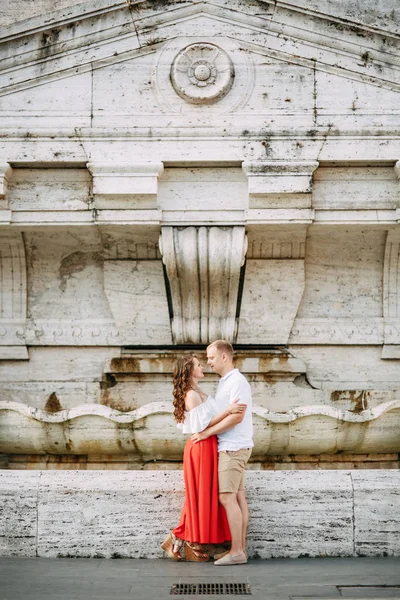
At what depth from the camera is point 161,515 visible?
6.03 metres

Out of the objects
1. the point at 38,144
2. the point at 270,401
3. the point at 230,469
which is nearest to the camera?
the point at 230,469

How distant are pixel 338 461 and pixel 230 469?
266 centimetres

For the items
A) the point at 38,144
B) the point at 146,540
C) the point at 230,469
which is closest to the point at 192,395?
the point at 230,469

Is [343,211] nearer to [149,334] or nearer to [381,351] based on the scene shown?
[381,351]

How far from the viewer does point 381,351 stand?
892cm

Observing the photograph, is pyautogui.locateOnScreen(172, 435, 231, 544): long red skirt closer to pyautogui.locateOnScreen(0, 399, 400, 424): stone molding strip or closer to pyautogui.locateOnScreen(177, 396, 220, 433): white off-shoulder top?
pyautogui.locateOnScreen(177, 396, 220, 433): white off-shoulder top

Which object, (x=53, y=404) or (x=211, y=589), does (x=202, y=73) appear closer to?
(x=53, y=404)

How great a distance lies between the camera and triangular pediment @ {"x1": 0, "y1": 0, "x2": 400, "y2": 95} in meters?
8.15

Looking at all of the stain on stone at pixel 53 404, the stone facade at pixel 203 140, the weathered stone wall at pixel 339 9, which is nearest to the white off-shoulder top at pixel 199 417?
the stone facade at pixel 203 140

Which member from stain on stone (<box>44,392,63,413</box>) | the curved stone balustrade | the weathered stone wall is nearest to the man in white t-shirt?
the curved stone balustrade

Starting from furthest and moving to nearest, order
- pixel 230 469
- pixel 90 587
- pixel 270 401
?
pixel 270 401 < pixel 230 469 < pixel 90 587

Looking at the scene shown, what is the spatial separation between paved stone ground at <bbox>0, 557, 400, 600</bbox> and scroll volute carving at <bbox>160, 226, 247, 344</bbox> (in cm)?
314

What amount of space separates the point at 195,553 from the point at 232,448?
0.69 metres

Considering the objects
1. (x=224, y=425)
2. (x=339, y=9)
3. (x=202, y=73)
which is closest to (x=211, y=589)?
(x=224, y=425)
